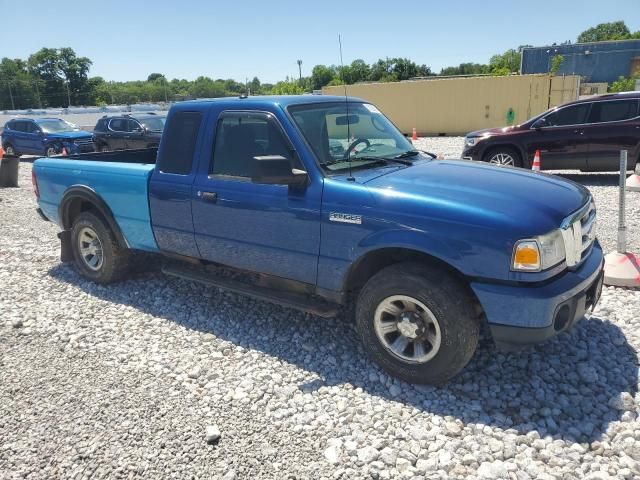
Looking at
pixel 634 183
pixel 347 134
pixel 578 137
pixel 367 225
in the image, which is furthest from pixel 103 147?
pixel 367 225

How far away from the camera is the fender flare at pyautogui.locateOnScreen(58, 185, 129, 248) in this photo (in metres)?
5.30

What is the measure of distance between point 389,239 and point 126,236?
121 inches

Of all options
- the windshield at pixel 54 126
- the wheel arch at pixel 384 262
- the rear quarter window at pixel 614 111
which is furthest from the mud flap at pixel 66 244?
the windshield at pixel 54 126

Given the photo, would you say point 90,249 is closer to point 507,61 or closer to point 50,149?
point 50,149

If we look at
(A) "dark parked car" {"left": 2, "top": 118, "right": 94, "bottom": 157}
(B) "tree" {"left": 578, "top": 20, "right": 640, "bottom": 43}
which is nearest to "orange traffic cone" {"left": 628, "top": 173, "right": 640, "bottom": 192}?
(A) "dark parked car" {"left": 2, "top": 118, "right": 94, "bottom": 157}

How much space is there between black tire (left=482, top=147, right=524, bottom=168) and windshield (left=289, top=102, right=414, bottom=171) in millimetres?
7236

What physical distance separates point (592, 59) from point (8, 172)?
7034cm

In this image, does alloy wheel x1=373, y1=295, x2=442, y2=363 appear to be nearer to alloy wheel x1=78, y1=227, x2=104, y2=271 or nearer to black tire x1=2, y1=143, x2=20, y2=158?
alloy wheel x1=78, y1=227, x2=104, y2=271

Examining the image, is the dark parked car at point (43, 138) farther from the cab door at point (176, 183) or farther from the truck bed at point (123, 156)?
the cab door at point (176, 183)

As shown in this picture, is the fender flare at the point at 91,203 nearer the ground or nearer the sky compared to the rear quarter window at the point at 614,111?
nearer the ground

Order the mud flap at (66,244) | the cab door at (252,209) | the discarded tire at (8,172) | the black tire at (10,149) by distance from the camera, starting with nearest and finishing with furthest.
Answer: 1. the cab door at (252,209)
2. the mud flap at (66,244)
3. the discarded tire at (8,172)
4. the black tire at (10,149)

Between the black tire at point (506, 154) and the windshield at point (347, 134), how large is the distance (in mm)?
7236

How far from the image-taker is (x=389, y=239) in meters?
3.38

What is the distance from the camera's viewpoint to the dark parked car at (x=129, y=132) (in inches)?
618
